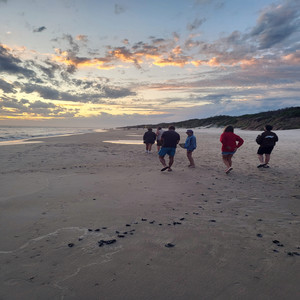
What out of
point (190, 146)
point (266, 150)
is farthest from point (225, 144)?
point (266, 150)

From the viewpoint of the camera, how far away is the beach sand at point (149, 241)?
260 centimetres

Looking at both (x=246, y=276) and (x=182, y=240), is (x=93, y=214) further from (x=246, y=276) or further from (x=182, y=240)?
(x=246, y=276)

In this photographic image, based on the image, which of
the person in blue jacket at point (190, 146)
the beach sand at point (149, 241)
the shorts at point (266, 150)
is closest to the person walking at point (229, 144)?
the person in blue jacket at point (190, 146)

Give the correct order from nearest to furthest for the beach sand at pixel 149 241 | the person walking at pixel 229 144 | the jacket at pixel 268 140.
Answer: the beach sand at pixel 149 241
the person walking at pixel 229 144
the jacket at pixel 268 140

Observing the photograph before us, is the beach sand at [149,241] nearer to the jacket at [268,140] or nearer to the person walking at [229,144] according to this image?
the person walking at [229,144]

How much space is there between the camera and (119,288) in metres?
2.59

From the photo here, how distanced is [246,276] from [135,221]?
222cm

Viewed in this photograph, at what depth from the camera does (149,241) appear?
3.63 m

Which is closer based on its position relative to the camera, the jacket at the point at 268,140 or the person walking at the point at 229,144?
the person walking at the point at 229,144

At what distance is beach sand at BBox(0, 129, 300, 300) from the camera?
8.54 feet

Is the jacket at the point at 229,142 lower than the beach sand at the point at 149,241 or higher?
higher

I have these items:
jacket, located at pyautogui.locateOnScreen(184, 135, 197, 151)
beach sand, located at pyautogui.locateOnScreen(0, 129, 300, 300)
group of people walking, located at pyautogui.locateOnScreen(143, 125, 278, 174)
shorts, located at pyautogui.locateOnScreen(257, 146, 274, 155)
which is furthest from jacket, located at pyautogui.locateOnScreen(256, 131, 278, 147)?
beach sand, located at pyautogui.locateOnScreen(0, 129, 300, 300)

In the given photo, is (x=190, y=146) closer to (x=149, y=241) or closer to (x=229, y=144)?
(x=229, y=144)

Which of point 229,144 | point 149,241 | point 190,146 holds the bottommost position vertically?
point 149,241
